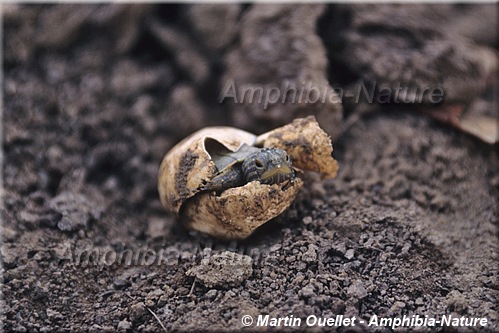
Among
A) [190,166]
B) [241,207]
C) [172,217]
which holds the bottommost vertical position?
[172,217]

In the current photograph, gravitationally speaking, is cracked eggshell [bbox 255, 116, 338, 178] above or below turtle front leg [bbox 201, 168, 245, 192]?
above

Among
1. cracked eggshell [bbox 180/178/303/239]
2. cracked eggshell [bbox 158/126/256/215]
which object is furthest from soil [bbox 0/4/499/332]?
cracked eggshell [bbox 158/126/256/215]

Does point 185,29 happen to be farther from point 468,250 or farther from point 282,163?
point 468,250

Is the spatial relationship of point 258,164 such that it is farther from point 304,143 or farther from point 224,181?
point 304,143

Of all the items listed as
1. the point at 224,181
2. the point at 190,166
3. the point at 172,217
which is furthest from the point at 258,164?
the point at 172,217

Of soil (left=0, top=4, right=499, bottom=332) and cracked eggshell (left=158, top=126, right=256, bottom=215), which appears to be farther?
cracked eggshell (left=158, top=126, right=256, bottom=215)

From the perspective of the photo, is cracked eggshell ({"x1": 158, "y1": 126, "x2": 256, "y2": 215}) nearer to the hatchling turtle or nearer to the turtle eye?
the hatchling turtle
